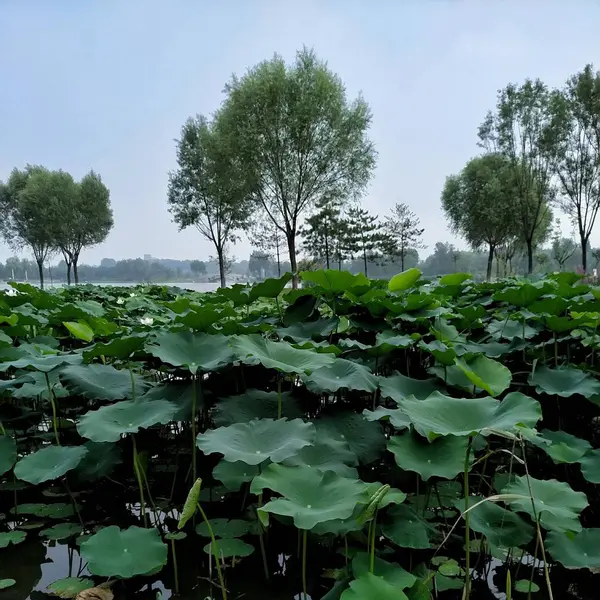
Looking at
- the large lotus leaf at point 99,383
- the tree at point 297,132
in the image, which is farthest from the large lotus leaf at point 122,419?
the tree at point 297,132

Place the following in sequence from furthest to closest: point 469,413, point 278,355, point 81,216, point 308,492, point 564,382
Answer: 1. point 81,216
2. point 564,382
3. point 278,355
4. point 469,413
5. point 308,492

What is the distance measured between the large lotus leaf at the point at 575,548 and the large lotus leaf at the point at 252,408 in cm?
86

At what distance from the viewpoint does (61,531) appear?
1.74 metres

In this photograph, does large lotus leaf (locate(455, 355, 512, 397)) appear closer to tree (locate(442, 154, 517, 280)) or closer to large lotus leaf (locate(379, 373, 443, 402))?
large lotus leaf (locate(379, 373, 443, 402))

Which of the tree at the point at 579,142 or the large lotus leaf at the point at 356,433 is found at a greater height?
the tree at the point at 579,142

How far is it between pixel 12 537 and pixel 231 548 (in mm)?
829

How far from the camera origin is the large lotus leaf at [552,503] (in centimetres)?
124

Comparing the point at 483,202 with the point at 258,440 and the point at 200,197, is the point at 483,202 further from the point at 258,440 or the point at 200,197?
the point at 258,440

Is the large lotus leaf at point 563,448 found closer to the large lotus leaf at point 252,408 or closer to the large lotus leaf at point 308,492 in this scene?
the large lotus leaf at point 308,492

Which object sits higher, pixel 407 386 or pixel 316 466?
pixel 407 386

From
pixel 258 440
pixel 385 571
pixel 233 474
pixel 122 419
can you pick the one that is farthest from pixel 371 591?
pixel 122 419

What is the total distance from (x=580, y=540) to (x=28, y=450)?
2.48 metres

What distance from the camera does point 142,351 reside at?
76.8 inches

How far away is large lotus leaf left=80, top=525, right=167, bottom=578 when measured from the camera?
1.23 meters
